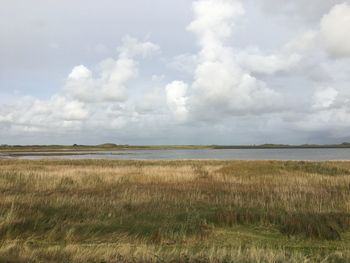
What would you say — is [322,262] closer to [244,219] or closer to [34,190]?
[244,219]

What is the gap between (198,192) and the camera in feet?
57.8

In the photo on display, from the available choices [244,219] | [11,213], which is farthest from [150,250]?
[11,213]

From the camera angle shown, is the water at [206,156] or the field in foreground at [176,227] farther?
the water at [206,156]

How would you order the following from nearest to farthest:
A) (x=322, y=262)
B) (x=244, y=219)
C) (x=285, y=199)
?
(x=322, y=262) → (x=244, y=219) → (x=285, y=199)

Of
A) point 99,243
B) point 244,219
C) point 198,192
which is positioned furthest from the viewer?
point 198,192

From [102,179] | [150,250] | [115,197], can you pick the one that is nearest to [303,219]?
[150,250]

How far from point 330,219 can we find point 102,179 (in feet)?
52.5

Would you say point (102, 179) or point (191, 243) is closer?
point (191, 243)

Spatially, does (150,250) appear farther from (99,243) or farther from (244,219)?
(244,219)

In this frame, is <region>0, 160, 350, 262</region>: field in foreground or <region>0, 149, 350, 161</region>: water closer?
<region>0, 160, 350, 262</region>: field in foreground

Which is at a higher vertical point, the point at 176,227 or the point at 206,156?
the point at 176,227

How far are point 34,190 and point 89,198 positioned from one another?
467 cm

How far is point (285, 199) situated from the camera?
49.9ft

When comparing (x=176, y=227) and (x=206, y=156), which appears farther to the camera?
(x=206, y=156)
